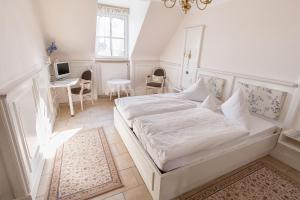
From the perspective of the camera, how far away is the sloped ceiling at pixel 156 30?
3.54 metres

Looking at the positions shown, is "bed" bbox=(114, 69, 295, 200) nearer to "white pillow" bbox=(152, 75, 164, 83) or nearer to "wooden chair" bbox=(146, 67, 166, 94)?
"wooden chair" bbox=(146, 67, 166, 94)

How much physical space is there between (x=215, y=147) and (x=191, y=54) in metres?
2.56

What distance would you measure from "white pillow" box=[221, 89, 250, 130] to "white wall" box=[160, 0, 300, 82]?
24.4 inches

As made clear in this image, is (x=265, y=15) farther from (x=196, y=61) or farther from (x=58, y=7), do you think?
(x=58, y=7)

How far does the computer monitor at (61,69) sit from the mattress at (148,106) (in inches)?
65.6

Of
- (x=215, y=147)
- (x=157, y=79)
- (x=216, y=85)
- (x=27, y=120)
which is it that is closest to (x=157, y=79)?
(x=157, y=79)

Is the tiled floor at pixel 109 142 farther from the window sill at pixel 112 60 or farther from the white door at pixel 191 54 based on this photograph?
the white door at pixel 191 54

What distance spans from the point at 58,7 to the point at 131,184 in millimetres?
3166

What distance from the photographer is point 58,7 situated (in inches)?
113

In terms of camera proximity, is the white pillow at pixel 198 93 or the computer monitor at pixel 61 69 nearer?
the white pillow at pixel 198 93

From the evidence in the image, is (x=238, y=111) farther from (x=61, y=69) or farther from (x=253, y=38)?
(x=61, y=69)

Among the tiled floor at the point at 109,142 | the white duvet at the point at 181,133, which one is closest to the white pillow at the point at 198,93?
the white duvet at the point at 181,133

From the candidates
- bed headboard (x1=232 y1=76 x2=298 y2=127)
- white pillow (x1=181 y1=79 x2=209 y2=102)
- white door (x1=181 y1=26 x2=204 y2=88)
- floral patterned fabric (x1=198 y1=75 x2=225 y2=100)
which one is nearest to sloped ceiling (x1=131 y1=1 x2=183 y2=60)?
white door (x1=181 y1=26 x2=204 y2=88)

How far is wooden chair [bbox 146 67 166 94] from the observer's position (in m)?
4.43
